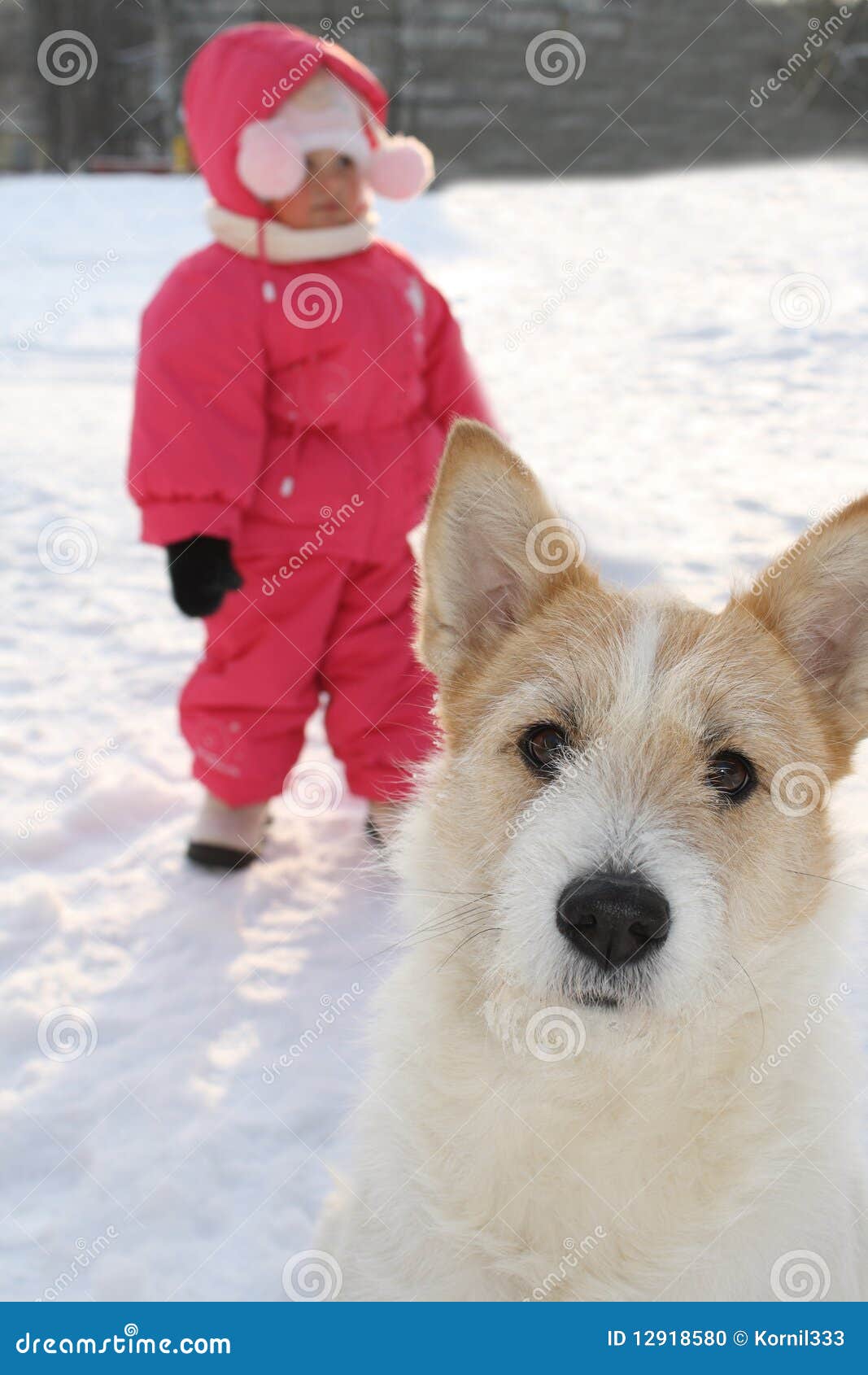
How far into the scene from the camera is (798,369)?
8312 millimetres

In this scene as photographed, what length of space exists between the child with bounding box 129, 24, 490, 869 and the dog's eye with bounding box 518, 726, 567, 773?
1.14 m

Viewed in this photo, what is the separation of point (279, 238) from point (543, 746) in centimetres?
209

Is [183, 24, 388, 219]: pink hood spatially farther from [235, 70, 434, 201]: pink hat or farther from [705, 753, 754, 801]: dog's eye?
[705, 753, 754, 801]: dog's eye

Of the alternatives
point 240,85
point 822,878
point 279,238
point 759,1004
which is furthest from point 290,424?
point 759,1004

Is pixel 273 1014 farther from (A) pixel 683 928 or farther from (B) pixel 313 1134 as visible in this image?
(A) pixel 683 928

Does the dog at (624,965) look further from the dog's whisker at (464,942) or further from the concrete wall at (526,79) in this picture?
the concrete wall at (526,79)

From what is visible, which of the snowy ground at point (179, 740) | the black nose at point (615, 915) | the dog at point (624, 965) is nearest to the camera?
the black nose at point (615, 915)

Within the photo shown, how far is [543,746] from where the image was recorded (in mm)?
2150

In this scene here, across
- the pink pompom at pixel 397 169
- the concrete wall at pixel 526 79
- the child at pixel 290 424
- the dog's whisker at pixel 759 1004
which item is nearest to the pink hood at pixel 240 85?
the child at pixel 290 424

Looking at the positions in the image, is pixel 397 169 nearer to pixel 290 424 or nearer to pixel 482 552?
pixel 290 424

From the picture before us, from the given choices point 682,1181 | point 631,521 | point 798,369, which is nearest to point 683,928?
point 682,1181

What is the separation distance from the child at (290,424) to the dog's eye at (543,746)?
114cm

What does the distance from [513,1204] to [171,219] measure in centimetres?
1492

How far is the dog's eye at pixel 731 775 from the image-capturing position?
2066 mm
